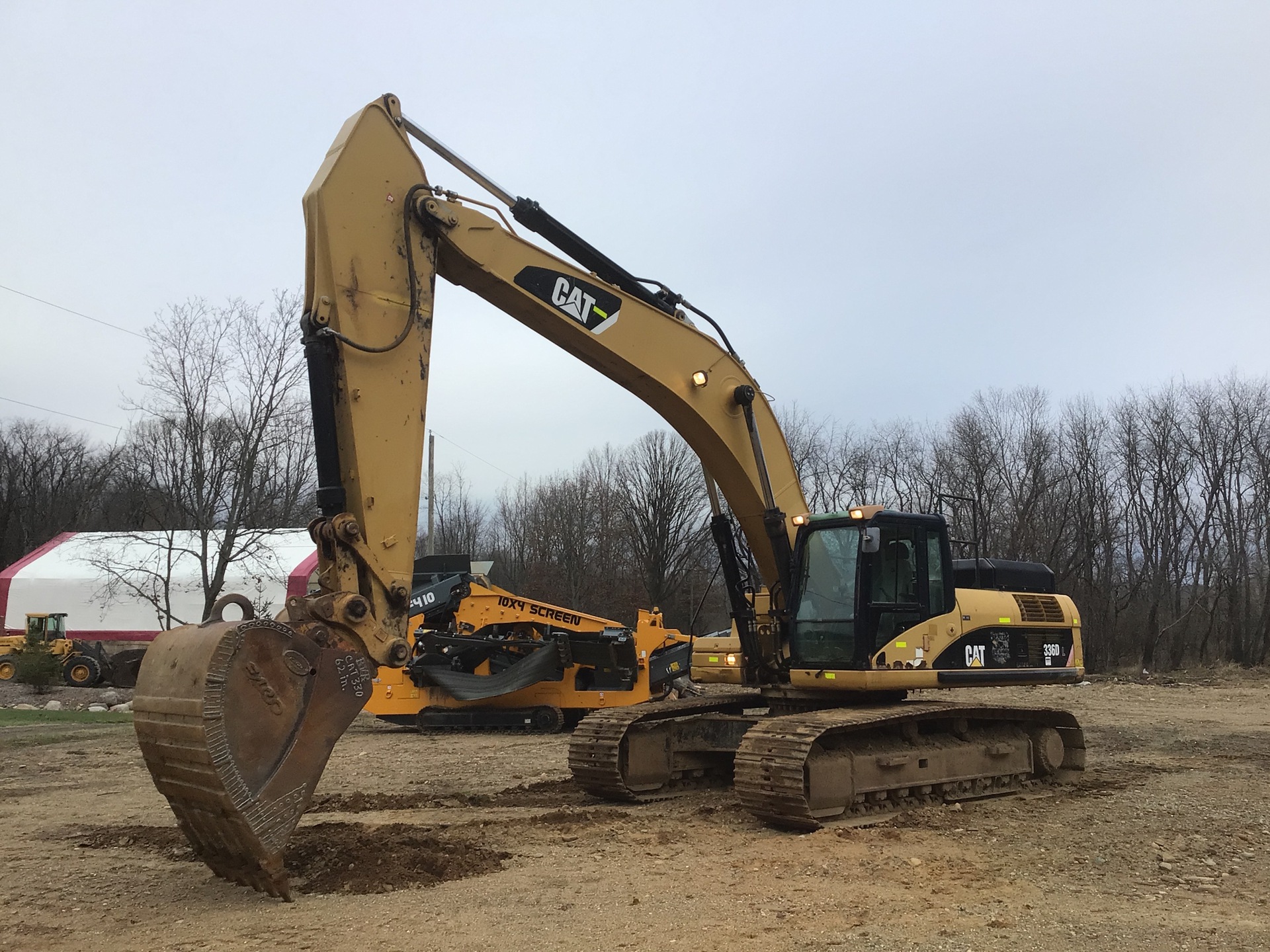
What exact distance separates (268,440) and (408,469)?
613 inches

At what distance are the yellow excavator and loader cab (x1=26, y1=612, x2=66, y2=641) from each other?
24.0 m

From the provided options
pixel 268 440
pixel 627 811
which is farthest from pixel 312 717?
pixel 268 440

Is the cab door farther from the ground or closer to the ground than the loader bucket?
farther from the ground

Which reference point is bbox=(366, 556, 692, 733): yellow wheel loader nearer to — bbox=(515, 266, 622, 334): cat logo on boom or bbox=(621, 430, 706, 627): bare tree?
bbox=(515, 266, 622, 334): cat logo on boom

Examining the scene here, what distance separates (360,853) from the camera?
20.6 feet

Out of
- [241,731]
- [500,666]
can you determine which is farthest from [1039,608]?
[500,666]

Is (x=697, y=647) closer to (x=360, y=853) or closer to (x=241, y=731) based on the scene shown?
(x=360, y=853)

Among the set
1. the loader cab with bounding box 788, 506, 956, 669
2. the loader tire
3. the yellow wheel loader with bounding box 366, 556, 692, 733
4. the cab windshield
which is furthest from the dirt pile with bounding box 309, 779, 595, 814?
the loader tire

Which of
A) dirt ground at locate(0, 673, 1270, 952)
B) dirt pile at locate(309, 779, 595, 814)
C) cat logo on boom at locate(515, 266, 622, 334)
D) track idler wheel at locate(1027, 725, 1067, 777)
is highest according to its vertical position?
cat logo on boom at locate(515, 266, 622, 334)

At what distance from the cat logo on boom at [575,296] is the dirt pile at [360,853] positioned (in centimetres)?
380

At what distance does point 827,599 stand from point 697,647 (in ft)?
5.27

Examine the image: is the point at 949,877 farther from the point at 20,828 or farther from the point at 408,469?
the point at 20,828

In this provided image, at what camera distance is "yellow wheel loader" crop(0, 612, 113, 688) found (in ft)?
87.9

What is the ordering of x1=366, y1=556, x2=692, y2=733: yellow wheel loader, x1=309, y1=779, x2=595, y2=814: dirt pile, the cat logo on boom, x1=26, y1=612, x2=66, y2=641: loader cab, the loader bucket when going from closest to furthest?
the loader bucket < the cat logo on boom < x1=309, y1=779, x2=595, y2=814: dirt pile < x1=366, y1=556, x2=692, y2=733: yellow wheel loader < x1=26, y1=612, x2=66, y2=641: loader cab
